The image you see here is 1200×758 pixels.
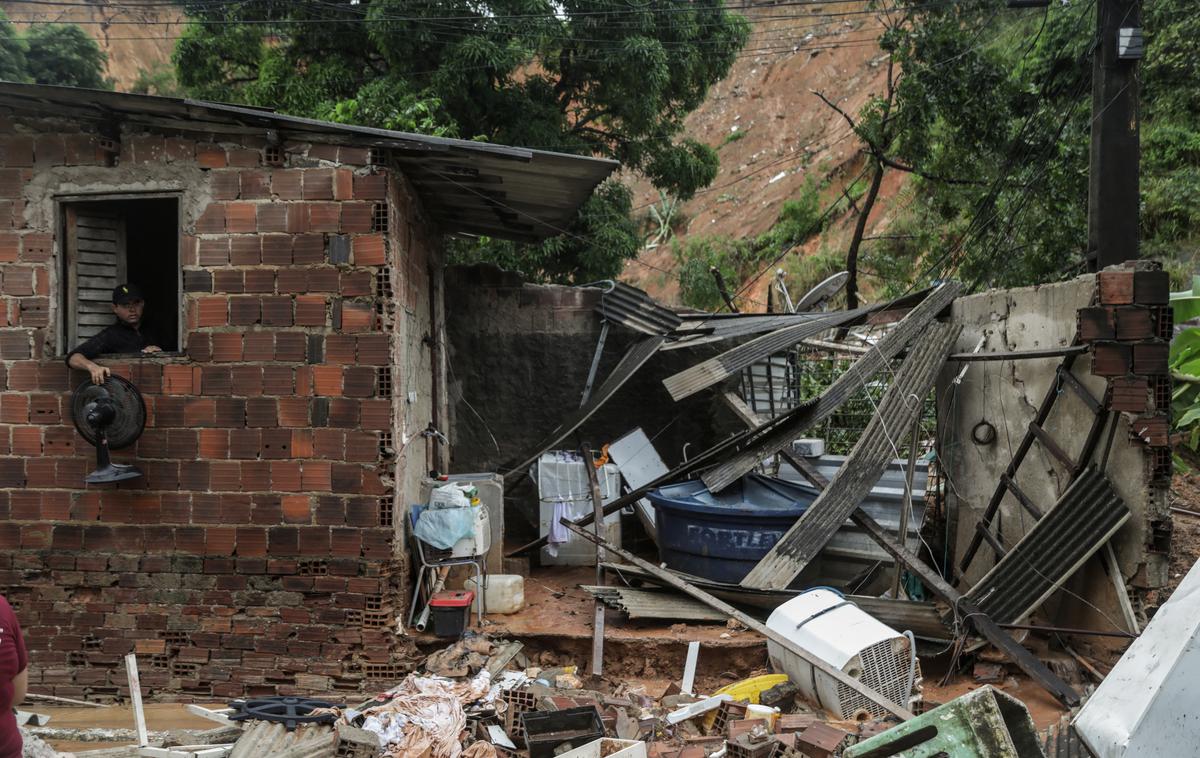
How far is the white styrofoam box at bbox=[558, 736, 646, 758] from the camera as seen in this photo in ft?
12.8

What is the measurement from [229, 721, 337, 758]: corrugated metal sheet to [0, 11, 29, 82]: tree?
16.5 meters

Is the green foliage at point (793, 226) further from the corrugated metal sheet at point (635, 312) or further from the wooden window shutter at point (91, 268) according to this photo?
the wooden window shutter at point (91, 268)

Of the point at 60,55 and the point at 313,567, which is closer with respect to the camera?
the point at 313,567

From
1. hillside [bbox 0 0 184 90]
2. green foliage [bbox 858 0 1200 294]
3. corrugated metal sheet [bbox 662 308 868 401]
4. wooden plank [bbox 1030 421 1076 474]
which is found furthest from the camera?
hillside [bbox 0 0 184 90]

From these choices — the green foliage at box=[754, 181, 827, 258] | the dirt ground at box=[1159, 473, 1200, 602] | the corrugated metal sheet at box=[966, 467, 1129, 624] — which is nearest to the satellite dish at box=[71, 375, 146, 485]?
the corrugated metal sheet at box=[966, 467, 1129, 624]

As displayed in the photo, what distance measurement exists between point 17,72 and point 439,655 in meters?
16.8

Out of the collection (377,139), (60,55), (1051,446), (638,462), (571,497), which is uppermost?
(60,55)

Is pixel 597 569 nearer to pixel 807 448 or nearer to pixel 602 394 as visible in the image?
pixel 602 394

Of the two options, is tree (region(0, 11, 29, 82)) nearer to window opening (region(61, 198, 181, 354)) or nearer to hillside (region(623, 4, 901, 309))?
window opening (region(61, 198, 181, 354))

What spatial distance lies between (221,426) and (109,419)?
2.25 feet

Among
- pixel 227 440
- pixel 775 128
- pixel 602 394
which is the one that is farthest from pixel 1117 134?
pixel 775 128

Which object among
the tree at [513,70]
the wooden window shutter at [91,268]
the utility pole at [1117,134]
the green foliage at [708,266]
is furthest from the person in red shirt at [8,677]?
the green foliage at [708,266]

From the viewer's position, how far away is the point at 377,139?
545cm

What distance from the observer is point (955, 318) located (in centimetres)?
695
